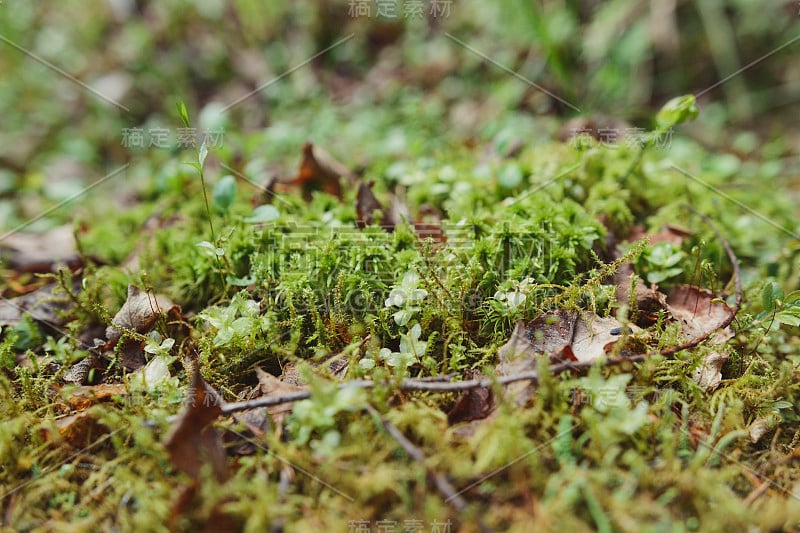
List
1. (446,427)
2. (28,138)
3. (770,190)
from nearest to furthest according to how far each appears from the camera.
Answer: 1. (446,427)
2. (770,190)
3. (28,138)

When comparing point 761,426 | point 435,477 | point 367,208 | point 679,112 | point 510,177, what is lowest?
point 761,426

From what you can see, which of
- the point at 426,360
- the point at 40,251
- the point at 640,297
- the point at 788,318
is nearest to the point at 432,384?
the point at 426,360

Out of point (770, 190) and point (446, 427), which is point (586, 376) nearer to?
point (446, 427)

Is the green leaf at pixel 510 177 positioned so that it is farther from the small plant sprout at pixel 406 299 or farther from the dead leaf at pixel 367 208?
the small plant sprout at pixel 406 299

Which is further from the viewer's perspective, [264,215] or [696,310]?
[264,215]

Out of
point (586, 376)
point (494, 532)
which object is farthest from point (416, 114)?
point (494, 532)

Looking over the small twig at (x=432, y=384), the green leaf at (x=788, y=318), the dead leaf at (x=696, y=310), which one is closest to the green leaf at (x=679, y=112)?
the dead leaf at (x=696, y=310)

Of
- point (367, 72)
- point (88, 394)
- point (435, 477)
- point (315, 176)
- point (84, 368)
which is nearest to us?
point (435, 477)

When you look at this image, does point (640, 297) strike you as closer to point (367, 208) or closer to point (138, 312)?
point (367, 208)
